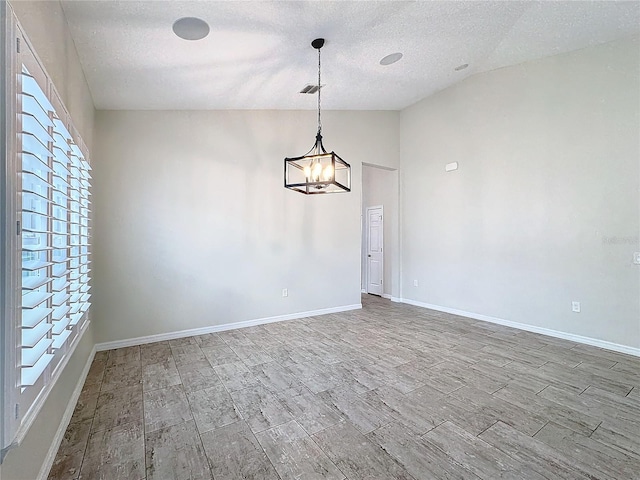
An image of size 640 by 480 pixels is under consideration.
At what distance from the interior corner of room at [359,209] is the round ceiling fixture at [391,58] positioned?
0.99 ft

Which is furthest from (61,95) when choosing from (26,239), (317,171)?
(317,171)

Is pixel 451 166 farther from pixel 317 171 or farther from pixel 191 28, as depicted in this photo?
pixel 191 28

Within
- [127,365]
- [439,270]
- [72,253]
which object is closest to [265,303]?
[127,365]

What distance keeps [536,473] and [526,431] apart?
1.35 feet

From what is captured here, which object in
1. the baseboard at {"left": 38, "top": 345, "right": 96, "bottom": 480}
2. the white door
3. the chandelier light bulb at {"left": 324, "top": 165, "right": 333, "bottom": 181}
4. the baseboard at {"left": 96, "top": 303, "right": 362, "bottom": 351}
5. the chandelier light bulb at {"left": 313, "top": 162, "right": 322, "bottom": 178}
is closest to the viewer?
the baseboard at {"left": 38, "top": 345, "right": 96, "bottom": 480}

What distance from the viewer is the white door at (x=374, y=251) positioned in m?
7.21

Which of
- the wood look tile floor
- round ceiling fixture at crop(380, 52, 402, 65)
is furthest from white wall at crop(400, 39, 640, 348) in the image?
round ceiling fixture at crop(380, 52, 402, 65)

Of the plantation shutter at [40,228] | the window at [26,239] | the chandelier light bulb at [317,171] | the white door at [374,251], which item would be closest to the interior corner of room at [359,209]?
the plantation shutter at [40,228]

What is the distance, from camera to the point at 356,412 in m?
2.26

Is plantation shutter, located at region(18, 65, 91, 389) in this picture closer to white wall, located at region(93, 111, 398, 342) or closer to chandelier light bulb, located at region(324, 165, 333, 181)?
white wall, located at region(93, 111, 398, 342)

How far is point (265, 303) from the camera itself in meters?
4.65

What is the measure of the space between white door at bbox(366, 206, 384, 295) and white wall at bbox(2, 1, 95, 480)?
18.7ft

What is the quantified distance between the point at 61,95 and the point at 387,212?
5.97 metres

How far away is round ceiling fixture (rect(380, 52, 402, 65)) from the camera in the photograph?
3680mm
